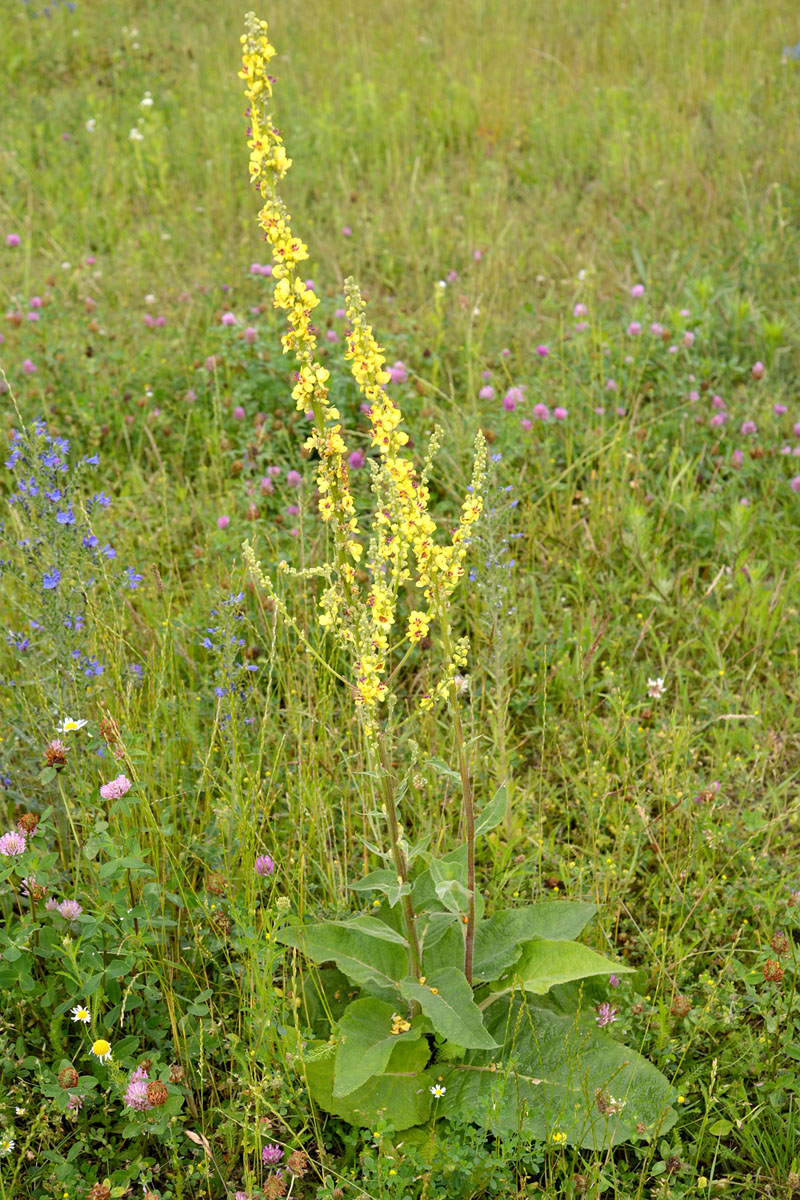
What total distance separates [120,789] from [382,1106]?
804 mm

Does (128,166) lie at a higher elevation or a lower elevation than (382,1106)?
higher

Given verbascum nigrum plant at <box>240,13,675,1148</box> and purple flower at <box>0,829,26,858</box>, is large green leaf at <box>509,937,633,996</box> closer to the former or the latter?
verbascum nigrum plant at <box>240,13,675,1148</box>

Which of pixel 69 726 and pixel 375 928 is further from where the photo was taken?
pixel 69 726

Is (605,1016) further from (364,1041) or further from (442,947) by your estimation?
(364,1041)

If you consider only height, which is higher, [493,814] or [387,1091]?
[493,814]

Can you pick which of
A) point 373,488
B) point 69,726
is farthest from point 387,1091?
point 373,488

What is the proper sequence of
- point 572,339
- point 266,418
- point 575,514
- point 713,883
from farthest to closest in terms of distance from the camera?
point 572,339
point 266,418
point 575,514
point 713,883

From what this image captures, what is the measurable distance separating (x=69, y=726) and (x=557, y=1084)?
1.27 m

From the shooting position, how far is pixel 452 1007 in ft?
5.84

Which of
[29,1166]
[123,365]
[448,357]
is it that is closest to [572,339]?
[448,357]

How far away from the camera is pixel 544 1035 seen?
6.44ft

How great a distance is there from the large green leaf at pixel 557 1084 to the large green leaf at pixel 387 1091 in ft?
0.18

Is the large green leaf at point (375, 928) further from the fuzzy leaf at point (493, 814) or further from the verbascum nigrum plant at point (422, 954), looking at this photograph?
the fuzzy leaf at point (493, 814)

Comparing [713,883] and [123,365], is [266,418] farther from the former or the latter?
[713,883]
